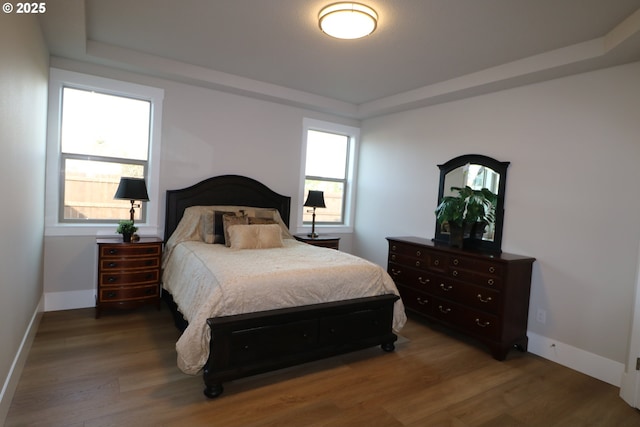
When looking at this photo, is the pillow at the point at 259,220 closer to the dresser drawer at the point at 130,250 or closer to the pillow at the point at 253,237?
the pillow at the point at 253,237

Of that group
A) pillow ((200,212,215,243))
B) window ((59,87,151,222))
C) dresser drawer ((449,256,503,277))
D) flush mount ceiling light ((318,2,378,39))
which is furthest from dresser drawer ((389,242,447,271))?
window ((59,87,151,222))

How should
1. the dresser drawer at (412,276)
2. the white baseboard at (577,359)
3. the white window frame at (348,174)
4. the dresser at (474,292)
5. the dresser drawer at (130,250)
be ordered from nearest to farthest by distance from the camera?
the white baseboard at (577,359) → the dresser at (474,292) → the dresser drawer at (130,250) → the dresser drawer at (412,276) → the white window frame at (348,174)

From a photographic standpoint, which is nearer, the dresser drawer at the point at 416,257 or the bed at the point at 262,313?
the bed at the point at 262,313

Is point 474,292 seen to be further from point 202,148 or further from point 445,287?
point 202,148

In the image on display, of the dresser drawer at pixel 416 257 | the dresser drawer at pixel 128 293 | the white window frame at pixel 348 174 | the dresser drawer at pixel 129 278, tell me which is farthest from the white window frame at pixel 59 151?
the dresser drawer at pixel 416 257

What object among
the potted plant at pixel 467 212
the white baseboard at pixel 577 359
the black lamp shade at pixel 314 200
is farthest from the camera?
the black lamp shade at pixel 314 200

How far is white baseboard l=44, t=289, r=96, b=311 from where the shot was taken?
354cm

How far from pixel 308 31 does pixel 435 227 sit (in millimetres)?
2607

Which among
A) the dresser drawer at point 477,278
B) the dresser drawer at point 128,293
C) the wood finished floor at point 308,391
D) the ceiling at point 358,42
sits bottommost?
the wood finished floor at point 308,391

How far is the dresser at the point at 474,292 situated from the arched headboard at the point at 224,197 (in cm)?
184

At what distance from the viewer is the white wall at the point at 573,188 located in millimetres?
2764

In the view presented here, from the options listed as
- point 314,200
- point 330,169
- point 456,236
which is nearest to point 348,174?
point 330,169

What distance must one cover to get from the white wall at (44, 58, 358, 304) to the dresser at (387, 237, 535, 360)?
6.47ft

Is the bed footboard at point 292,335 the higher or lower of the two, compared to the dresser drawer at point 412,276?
lower
